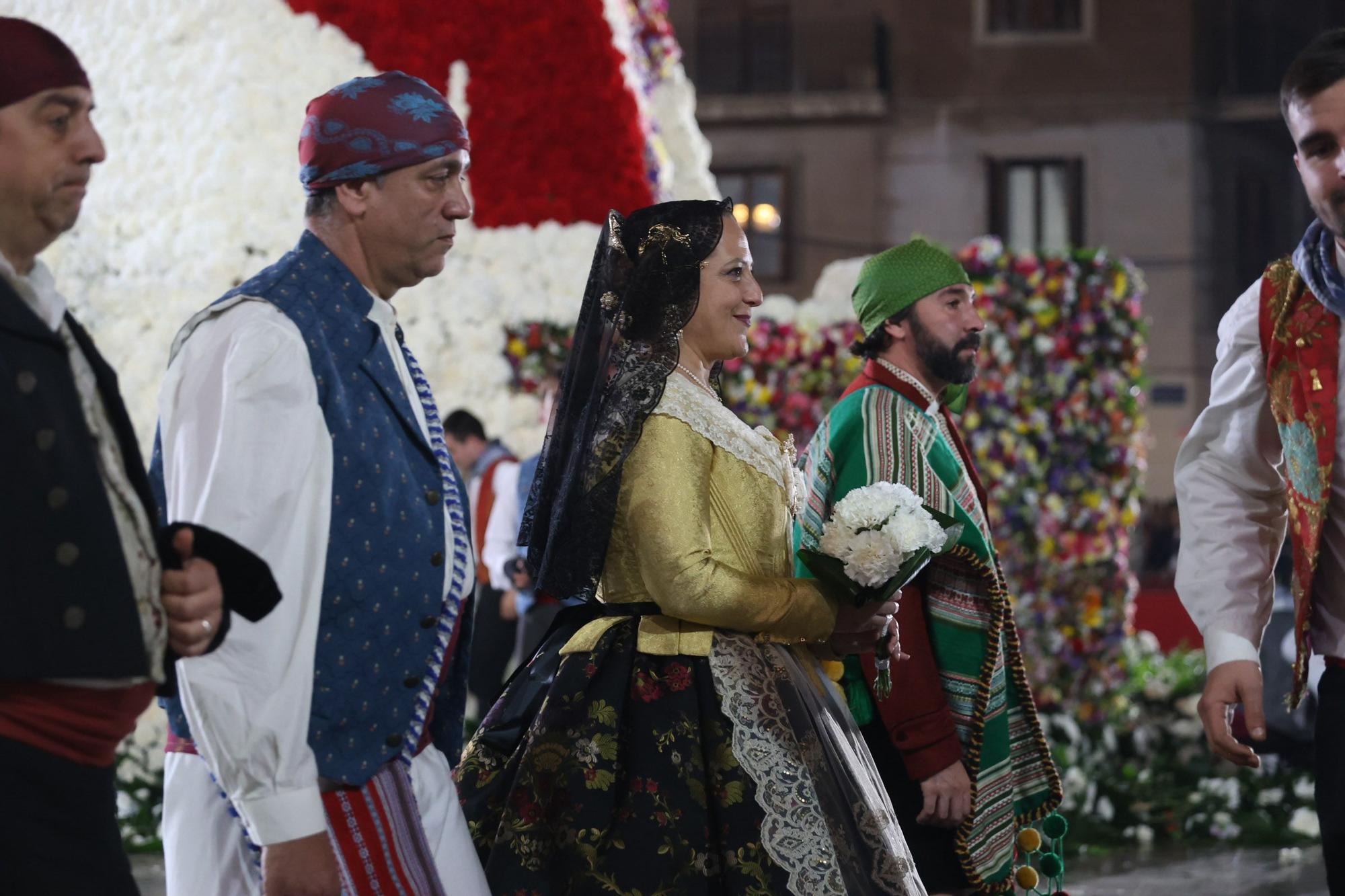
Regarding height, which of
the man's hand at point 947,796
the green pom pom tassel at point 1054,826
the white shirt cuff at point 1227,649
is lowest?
the green pom pom tassel at point 1054,826

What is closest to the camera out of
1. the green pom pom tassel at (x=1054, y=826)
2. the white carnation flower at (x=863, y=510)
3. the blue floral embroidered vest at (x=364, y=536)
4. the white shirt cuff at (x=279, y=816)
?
the white shirt cuff at (x=279, y=816)

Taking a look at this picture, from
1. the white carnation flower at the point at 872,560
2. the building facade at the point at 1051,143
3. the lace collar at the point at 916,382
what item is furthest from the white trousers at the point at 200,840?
the building facade at the point at 1051,143

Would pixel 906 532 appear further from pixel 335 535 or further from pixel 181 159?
pixel 181 159

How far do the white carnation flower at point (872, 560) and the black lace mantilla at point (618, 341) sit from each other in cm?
46

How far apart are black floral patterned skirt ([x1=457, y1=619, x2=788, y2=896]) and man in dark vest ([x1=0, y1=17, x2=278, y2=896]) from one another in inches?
48.1

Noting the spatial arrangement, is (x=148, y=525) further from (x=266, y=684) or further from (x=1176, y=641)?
(x=1176, y=641)

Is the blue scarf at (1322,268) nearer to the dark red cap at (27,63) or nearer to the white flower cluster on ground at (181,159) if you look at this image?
the dark red cap at (27,63)

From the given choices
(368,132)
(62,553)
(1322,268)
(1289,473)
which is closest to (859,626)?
(1289,473)

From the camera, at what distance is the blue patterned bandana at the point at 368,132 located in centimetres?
245

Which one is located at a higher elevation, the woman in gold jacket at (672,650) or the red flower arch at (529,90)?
the red flower arch at (529,90)

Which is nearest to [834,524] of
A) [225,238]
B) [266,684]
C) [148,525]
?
[266,684]

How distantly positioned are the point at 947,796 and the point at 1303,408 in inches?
49.2

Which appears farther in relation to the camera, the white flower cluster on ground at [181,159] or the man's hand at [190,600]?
the white flower cluster on ground at [181,159]

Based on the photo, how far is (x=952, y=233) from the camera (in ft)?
67.7
